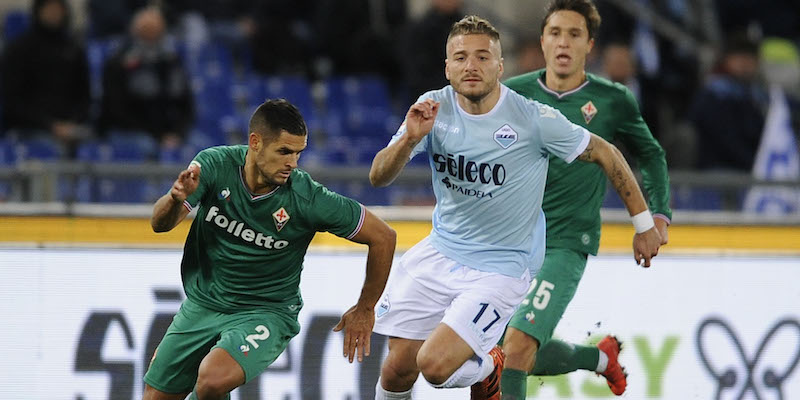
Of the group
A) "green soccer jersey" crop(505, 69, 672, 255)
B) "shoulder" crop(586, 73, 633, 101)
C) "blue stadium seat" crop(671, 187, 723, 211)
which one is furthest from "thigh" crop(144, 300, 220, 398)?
"blue stadium seat" crop(671, 187, 723, 211)

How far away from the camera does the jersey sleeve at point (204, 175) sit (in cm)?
568

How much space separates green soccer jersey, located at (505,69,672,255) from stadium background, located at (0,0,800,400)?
4.23 ft

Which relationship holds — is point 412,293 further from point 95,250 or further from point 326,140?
point 326,140

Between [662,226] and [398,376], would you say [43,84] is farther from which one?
[662,226]

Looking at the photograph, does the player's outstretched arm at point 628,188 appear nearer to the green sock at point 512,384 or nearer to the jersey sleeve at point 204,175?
the green sock at point 512,384

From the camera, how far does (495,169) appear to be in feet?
19.5

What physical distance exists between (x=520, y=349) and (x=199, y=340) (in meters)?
1.79

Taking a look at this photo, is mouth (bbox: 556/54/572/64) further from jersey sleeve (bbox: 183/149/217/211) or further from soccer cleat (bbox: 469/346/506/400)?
jersey sleeve (bbox: 183/149/217/211)

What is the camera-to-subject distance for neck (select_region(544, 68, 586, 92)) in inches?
265

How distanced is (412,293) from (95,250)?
2.39 meters

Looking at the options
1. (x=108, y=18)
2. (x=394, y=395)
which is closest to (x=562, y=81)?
(x=394, y=395)

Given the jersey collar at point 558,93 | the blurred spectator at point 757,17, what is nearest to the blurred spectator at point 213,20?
the blurred spectator at point 757,17

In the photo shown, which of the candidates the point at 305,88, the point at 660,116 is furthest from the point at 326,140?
the point at 660,116

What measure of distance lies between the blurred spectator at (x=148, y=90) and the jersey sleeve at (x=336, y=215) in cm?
461
